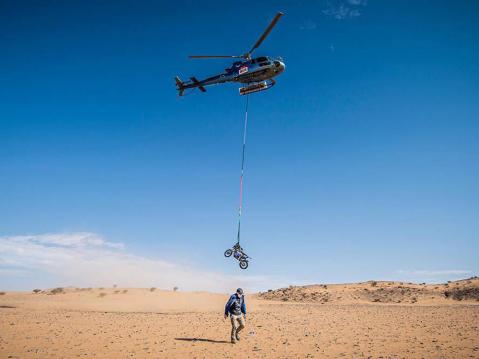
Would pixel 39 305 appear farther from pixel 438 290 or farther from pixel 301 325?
pixel 438 290

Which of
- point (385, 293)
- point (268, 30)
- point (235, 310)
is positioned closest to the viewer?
point (235, 310)

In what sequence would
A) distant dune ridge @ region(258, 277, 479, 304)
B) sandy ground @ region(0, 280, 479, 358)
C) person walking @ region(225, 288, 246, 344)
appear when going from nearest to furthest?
sandy ground @ region(0, 280, 479, 358), person walking @ region(225, 288, 246, 344), distant dune ridge @ region(258, 277, 479, 304)

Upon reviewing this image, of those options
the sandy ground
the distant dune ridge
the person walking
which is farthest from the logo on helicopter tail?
the distant dune ridge

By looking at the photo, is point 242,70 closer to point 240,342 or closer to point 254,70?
point 254,70

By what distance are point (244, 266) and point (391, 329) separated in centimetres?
812

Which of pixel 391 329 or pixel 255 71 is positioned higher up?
pixel 255 71

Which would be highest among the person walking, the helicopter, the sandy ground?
the helicopter

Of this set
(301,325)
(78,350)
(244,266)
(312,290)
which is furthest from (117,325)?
(312,290)

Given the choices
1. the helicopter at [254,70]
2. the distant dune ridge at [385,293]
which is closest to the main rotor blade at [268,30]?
the helicopter at [254,70]

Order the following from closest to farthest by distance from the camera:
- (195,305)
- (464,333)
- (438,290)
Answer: (464,333) → (195,305) → (438,290)

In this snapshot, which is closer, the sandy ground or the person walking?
the sandy ground

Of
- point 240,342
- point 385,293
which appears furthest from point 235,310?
point 385,293

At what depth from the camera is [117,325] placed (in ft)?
62.0

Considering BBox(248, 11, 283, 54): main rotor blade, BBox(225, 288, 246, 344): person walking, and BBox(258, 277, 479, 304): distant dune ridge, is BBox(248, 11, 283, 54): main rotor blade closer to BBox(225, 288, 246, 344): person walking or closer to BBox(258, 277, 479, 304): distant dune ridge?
BBox(225, 288, 246, 344): person walking
